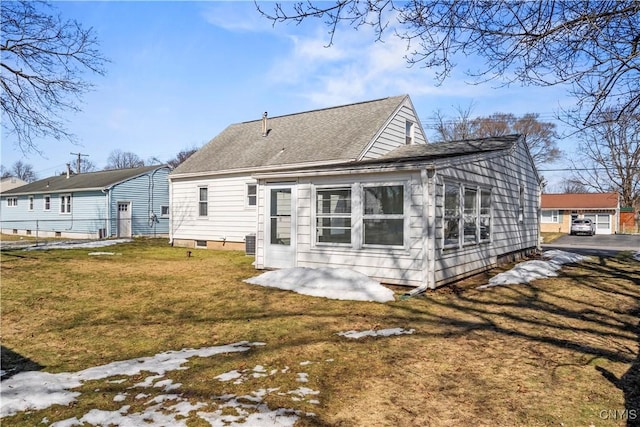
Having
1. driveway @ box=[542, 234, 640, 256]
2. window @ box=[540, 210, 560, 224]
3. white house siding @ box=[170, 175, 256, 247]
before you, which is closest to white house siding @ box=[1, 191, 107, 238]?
white house siding @ box=[170, 175, 256, 247]

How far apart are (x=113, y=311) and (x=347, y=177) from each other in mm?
5605

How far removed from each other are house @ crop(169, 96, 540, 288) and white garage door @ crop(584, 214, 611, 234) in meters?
28.0

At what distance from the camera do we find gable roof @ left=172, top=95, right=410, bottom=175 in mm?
14680

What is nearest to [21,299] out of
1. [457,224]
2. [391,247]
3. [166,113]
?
[391,247]

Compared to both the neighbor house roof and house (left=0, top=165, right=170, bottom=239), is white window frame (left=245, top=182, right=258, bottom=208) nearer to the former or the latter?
house (left=0, top=165, right=170, bottom=239)

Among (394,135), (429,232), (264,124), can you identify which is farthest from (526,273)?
(264,124)

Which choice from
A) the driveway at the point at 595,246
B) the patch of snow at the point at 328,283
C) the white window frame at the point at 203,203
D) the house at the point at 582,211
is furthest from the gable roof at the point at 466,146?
the house at the point at 582,211

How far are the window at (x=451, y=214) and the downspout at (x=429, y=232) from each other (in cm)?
74

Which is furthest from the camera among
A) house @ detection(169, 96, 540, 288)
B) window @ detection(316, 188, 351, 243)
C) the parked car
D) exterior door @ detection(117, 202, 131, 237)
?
the parked car

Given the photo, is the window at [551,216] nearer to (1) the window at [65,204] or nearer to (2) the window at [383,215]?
(2) the window at [383,215]

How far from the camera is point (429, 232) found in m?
8.38

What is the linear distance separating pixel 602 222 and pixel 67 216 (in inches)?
1786

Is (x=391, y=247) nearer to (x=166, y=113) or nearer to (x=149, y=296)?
(x=149, y=296)

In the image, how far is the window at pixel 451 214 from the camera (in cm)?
908
